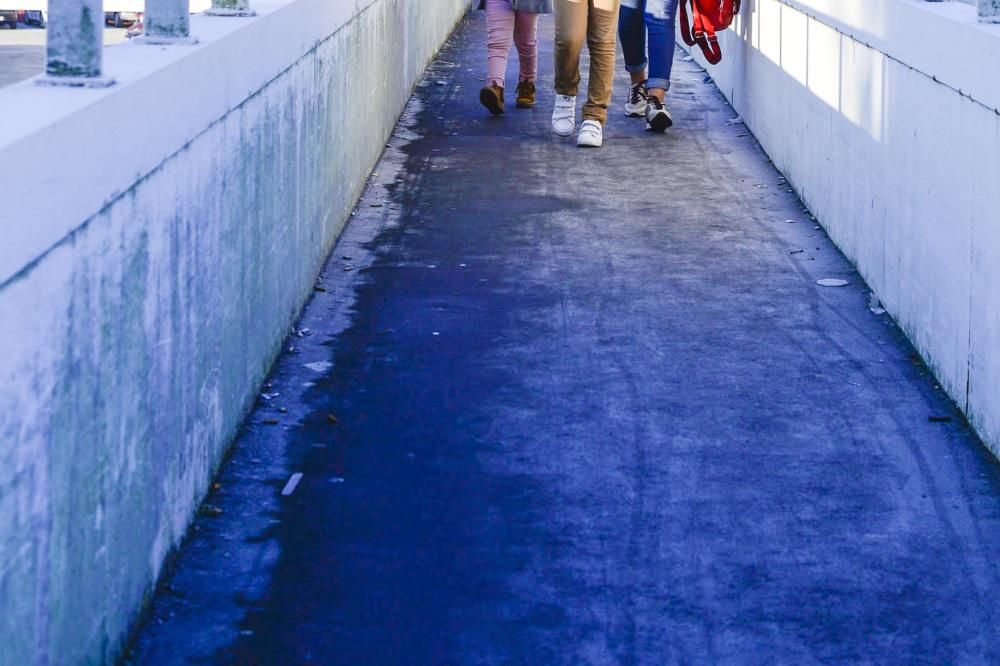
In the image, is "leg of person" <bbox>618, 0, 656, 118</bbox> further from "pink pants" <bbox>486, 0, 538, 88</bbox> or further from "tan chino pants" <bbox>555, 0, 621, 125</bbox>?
"pink pants" <bbox>486, 0, 538, 88</bbox>

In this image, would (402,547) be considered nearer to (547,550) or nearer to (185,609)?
(547,550)

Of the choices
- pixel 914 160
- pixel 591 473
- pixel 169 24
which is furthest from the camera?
pixel 914 160

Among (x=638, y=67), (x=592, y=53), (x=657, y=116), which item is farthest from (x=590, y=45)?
(x=638, y=67)

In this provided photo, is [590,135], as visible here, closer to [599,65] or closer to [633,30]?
[599,65]

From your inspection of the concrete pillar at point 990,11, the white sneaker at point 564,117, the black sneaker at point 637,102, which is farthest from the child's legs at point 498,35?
the concrete pillar at point 990,11

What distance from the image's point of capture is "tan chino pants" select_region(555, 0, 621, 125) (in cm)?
1097

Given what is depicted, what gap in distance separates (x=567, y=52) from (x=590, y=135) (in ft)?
1.94

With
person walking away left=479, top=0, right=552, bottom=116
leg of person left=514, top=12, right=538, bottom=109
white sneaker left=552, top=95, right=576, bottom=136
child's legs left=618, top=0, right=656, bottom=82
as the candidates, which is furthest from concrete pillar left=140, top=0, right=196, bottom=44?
leg of person left=514, top=12, right=538, bottom=109

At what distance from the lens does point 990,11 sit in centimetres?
565

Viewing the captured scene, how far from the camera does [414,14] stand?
1340 centimetres

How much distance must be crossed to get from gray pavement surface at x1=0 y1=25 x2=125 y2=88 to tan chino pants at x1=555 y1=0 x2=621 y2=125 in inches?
128

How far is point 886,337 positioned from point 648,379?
111 centimetres

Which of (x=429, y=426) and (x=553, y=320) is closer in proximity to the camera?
(x=429, y=426)

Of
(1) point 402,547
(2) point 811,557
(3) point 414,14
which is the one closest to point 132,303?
(1) point 402,547
